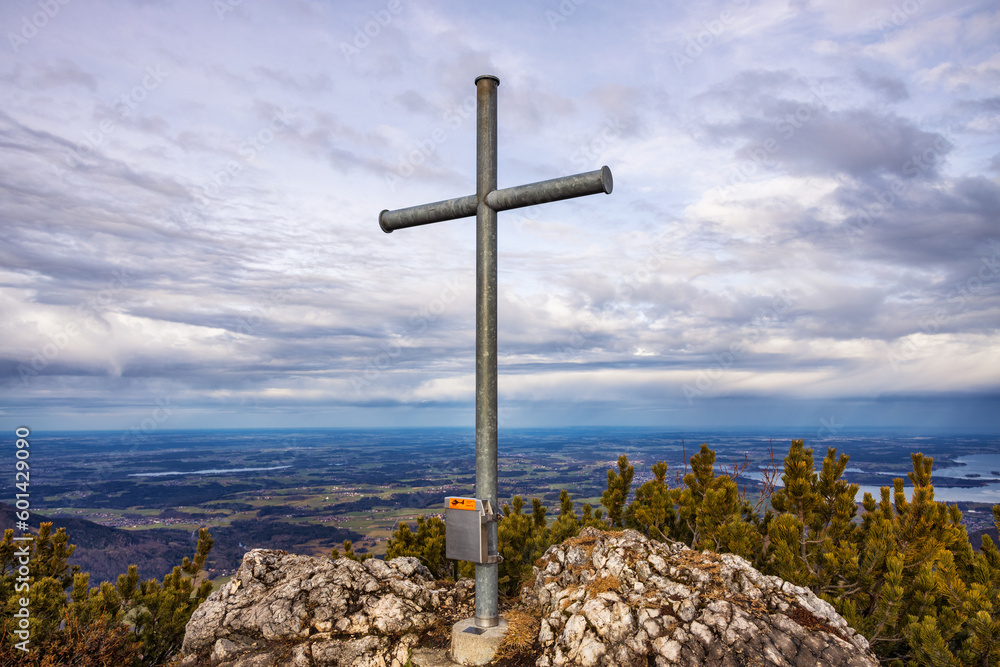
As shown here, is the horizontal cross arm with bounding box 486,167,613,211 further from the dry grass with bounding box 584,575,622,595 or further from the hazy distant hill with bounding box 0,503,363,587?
the hazy distant hill with bounding box 0,503,363,587

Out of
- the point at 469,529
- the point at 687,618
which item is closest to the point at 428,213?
the point at 469,529

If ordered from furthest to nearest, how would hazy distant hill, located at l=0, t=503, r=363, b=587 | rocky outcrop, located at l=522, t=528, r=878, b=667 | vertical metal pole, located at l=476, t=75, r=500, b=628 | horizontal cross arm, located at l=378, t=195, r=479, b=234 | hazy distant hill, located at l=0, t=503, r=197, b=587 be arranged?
hazy distant hill, located at l=0, t=503, r=363, b=587
hazy distant hill, located at l=0, t=503, r=197, b=587
horizontal cross arm, located at l=378, t=195, r=479, b=234
vertical metal pole, located at l=476, t=75, r=500, b=628
rocky outcrop, located at l=522, t=528, r=878, b=667

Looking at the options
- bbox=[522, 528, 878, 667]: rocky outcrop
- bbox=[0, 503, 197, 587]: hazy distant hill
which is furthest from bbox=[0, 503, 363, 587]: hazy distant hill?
bbox=[522, 528, 878, 667]: rocky outcrop

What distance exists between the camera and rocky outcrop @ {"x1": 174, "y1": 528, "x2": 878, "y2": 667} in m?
4.32

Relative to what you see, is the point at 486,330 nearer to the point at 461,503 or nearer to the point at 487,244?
the point at 487,244

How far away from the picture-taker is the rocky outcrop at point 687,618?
13.8 ft

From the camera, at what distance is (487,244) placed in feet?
18.5

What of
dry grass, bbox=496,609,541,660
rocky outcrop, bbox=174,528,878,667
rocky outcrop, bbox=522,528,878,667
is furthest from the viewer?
dry grass, bbox=496,609,541,660

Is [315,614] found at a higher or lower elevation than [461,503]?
lower

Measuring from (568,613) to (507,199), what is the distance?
4.01 metres

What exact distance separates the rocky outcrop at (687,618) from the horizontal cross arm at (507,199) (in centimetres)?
370

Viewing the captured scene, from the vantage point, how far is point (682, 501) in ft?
24.2

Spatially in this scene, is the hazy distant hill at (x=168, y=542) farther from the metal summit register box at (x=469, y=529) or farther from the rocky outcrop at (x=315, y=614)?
the metal summit register box at (x=469, y=529)

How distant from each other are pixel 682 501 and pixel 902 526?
2.42m
